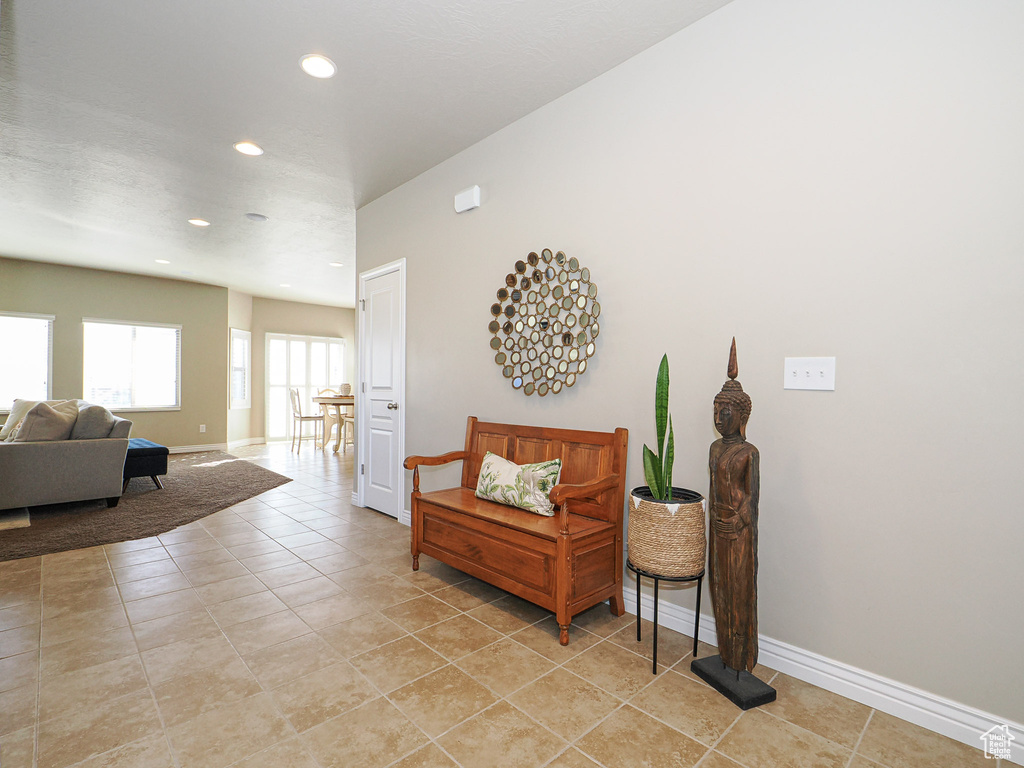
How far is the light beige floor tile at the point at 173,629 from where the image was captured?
7.36ft

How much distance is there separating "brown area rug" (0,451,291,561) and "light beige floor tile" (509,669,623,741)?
3304mm

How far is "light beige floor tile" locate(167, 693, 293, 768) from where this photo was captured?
1534mm

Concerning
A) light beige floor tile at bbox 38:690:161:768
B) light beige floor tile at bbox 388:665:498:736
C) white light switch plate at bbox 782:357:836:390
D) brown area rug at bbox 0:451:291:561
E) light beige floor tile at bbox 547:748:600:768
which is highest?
white light switch plate at bbox 782:357:836:390

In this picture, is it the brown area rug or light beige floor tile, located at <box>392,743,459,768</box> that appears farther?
the brown area rug

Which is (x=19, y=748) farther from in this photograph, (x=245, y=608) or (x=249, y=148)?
(x=249, y=148)

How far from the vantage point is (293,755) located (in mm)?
1544

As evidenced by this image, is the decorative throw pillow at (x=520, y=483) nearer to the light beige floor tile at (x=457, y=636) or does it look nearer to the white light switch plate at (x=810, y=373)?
the light beige floor tile at (x=457, y=636)

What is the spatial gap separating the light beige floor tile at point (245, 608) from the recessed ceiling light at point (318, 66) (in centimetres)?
270

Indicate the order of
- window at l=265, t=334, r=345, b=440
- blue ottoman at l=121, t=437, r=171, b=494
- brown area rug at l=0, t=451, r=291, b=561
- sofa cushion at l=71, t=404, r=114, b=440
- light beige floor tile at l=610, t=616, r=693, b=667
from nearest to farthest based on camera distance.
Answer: light beige floor tile at l=610, t=616, r=693, b=667 < brown area rug at l=0, t=451, r=291, b=561 < sofa cushion at l=71, t=404, r=114, b=440 < blue ottoman at l=121, t=437, r=171, b=494 < window at l=265, t=334, r=345, b=440

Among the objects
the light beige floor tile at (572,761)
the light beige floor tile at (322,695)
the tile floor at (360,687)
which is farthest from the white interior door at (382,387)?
the light beige floor tile at (572,761)

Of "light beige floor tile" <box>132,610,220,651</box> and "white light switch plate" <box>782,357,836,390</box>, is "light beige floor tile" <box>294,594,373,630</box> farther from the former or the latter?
"white light switch plate" <box>782,357,836,390</box>

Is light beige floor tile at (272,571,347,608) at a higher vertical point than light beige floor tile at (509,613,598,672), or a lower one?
lower

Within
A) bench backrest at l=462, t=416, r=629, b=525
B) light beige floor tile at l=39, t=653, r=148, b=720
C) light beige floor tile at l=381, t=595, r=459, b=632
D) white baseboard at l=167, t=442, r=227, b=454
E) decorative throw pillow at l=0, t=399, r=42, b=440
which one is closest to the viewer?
light beige floor tile at l=39, t=653, r=148, b=720

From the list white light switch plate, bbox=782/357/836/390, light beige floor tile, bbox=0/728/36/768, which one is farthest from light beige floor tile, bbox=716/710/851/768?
light beige floor tile, bbox=0/728/36/768
